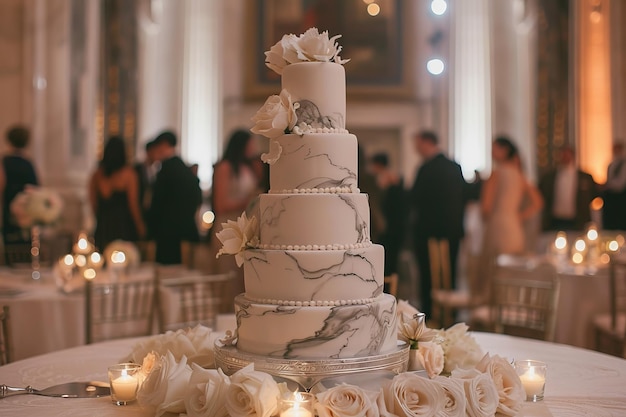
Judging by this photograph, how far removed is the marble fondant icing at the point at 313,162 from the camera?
277cm

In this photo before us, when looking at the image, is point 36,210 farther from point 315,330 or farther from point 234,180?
point 315,330

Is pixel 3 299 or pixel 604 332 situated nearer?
pixel 3 299

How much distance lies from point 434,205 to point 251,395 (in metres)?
7.26

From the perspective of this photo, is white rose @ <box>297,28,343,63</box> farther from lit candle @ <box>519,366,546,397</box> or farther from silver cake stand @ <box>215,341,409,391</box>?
lit candle @ <box>519,366,546,397</box>

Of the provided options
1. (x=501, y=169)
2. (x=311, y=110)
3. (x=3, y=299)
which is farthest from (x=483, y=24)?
(x=311, y=110)

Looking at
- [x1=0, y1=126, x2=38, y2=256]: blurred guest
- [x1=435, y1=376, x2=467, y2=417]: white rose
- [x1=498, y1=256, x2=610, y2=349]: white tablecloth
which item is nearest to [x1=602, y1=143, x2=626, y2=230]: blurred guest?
[x1=498, y1=256, x2=610, y2=349]: white tablecloth

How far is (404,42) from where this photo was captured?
15625 millimetres

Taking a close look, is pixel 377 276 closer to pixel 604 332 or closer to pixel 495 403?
pixel 495 403

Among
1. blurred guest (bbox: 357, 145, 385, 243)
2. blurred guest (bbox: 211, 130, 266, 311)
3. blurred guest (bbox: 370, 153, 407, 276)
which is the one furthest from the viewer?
blurred guest (bbox: 370, 153, 407, 276)

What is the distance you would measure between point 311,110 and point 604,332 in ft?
13.0

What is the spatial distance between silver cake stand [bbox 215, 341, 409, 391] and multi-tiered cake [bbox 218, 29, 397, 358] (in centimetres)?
6

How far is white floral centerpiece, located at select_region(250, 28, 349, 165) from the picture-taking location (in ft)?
8.99

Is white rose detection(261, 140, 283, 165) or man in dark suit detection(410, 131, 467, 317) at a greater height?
white rose detection(261, 140, 283, 165)

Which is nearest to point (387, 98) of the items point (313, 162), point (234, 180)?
point (234, 180)
